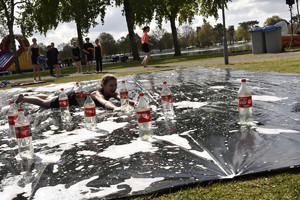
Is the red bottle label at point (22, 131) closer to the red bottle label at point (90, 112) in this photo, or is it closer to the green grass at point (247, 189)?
the red bottle label at point (90, 112)

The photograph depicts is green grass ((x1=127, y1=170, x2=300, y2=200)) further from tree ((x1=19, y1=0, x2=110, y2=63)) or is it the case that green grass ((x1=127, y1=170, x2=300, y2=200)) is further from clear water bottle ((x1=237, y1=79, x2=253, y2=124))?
tree ((x1=19, y1=0, x2=110, y2=63))

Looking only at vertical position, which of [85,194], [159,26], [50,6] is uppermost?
[50,6]

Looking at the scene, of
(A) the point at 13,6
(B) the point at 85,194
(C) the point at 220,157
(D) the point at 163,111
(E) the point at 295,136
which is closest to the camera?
(B) the point at 85,194

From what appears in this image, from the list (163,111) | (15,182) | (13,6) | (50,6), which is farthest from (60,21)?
(15,182)

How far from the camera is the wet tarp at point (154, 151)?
2896mm

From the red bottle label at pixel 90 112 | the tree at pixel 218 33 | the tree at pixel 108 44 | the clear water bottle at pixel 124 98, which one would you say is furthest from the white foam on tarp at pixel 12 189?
the tree at pixel 218 33

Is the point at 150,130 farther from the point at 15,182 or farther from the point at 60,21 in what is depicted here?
the point at 60,21

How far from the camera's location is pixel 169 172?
300cm

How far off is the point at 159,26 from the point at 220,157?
30489 millimetres

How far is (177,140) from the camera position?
3.88 meters

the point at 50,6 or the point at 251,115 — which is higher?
the point at 50,6

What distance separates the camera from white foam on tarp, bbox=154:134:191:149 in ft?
12.1

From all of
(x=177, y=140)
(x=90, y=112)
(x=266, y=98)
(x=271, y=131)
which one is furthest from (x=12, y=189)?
(x=266, y=98)

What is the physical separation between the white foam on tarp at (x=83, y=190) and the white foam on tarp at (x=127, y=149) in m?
0.65
